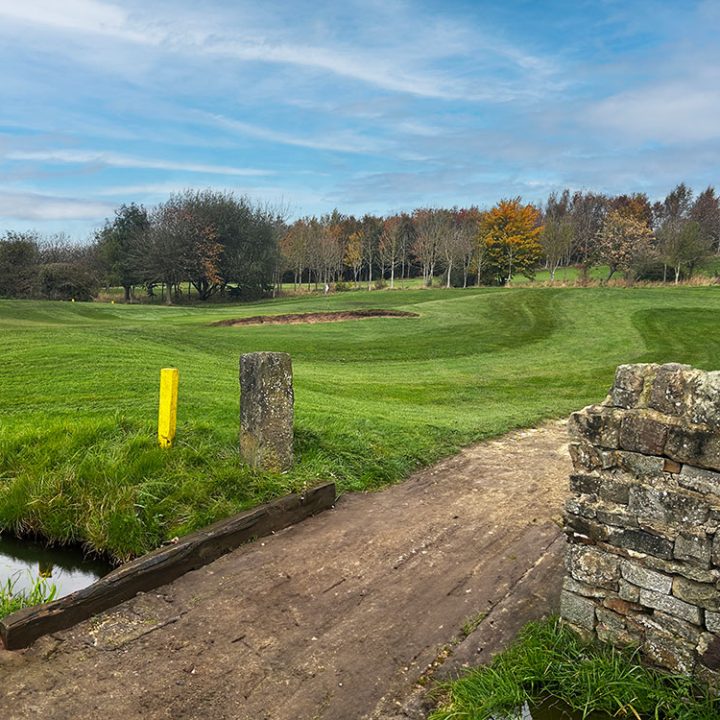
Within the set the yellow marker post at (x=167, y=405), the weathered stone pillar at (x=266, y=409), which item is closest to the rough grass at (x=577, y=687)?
the weathered stone pillar at (x=266, y=409)

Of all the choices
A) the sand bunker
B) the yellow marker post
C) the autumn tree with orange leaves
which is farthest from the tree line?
the yellow marker post

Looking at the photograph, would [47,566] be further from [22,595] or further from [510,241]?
[510,241]

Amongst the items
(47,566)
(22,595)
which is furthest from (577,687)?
(47,566)

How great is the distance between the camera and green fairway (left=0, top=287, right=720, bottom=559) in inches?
248

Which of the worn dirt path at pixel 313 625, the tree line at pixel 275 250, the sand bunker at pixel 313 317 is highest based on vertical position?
the tree line at pixel 275 250

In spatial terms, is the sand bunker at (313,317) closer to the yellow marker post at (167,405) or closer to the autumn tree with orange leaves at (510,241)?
the yellow marker post at (167,405)

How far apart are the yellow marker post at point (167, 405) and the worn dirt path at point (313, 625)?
206 cm

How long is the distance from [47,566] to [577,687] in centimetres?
511

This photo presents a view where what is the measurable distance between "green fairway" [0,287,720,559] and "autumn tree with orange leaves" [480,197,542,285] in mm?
37275

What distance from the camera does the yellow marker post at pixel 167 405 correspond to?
689 centimetres

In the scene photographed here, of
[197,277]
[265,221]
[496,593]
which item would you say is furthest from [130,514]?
[265,221]

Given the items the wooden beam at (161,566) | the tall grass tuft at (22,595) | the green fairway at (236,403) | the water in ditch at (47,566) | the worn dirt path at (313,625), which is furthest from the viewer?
the green fairway at (236,403)

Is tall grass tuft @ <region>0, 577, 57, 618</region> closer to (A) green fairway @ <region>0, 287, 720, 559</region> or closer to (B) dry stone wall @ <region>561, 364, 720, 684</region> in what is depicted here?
(A) green fairway @ <region>0, 287, 720, 559</region>

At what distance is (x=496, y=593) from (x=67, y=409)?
7176mm
